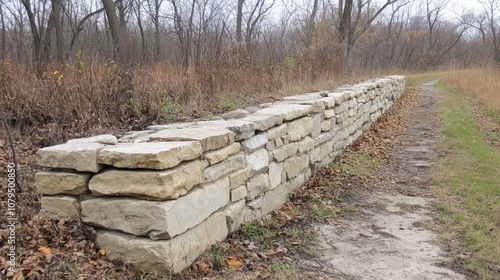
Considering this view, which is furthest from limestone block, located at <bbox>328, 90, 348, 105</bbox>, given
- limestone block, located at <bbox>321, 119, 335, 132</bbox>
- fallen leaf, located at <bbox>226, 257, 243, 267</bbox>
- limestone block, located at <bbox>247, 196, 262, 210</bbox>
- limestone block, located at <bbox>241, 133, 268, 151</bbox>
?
fallen leaf, located at <bbox>226, 257, 243, 267</bbox>

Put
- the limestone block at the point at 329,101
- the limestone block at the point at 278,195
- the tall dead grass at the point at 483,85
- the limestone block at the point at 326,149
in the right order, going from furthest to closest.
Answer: the tall dead grass at the point at 483,85 → the limestone block at the point at 329,101 → the limestone block at the point at 326,149 → the limestone block at the point at 278,195

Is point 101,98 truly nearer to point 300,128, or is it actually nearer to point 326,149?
point 300,128

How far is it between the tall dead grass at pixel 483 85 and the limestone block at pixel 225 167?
10500 mm

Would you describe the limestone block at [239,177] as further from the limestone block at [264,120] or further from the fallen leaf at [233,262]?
the fallen leaf at [233,262]

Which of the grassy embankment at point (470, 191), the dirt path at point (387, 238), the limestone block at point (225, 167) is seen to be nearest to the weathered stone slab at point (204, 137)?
the limestone block at point (225, 167)

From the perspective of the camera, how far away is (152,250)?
2244 mm

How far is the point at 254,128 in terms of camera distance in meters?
3.32

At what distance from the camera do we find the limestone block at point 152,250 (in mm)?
2248

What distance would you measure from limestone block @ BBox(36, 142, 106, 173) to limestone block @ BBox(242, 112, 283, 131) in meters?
1.37

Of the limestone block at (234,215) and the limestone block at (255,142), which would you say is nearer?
the limestone block at (234,215)

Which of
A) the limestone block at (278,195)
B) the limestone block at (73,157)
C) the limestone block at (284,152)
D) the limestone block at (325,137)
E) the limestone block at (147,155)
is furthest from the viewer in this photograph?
the limestone block at (325,137)

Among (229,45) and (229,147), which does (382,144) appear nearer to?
(229,45)

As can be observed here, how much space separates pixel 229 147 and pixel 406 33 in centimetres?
3591

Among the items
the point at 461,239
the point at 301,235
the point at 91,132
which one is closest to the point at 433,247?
the point at 461,239
